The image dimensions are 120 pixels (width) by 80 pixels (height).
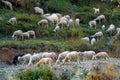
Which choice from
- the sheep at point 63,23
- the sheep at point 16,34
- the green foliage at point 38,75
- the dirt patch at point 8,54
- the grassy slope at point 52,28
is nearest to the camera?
the green foliage at point 38,75

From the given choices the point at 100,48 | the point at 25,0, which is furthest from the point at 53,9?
the point at 100,48

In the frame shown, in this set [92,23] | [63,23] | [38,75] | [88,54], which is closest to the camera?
[38,75]

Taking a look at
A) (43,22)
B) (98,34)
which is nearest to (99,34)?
(98,34)

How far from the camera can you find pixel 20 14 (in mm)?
28203

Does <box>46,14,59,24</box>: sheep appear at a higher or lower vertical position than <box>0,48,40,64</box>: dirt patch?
lower

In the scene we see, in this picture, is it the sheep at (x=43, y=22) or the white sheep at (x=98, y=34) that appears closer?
the white sheep at (x=98, y=34)

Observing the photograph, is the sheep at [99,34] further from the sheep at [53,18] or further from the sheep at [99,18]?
the sheep at [99,18]

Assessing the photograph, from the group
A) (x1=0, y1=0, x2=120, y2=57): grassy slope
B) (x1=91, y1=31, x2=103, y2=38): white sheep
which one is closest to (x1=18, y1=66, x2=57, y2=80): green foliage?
Result: (x1=0, y1=0, x2=120, y2=57): grassy slope

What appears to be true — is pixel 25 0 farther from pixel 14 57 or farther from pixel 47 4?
pixel 14 57

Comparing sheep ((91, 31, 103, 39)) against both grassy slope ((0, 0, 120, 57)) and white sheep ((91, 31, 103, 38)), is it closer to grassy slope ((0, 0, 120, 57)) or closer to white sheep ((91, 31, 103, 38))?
white sheep ((91, 31, 103, 38))

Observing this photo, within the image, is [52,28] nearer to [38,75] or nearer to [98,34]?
[98,34]

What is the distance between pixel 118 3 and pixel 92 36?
943cm

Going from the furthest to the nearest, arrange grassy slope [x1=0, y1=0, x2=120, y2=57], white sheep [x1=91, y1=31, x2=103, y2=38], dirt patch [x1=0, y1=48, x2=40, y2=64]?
white sheep [x1=91, y1=31, x2=103, y2=38] → grassy slope [x1=0, y1=0, x2=120, y2=57] → dirt patch [x1=0, y1=48, x2=40, y2=64]

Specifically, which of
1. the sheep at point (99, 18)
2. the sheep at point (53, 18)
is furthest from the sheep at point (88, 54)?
→ the sheep at point (99, 18)
